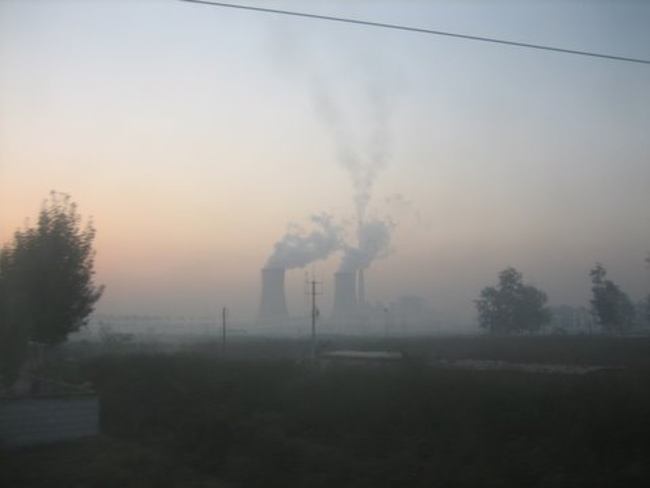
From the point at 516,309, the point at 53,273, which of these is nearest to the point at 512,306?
the point at 516,309

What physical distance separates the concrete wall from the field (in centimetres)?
40

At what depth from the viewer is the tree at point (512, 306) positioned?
113938mm

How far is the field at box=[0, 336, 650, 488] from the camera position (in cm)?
1267

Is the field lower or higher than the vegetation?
lower

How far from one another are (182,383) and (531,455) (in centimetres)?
1521

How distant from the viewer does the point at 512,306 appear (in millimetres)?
114250

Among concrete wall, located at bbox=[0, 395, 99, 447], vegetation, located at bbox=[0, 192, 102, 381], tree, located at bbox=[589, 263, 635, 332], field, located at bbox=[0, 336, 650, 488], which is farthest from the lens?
tree, located at bbox=[589, 263, 635, 332]

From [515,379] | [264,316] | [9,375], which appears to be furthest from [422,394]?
[264,316]

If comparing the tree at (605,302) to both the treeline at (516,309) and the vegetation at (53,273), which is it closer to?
the treeline at (516,309)

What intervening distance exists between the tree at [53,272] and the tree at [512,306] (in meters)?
98.0

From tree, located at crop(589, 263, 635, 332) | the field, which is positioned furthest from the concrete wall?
tree, located at crop(589, 263, 635, 332)

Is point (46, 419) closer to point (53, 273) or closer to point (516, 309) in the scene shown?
point (53, 273)

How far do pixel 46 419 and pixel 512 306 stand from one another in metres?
105

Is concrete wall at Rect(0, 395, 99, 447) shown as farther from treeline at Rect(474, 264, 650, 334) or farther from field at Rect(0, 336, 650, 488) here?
treeline at Rect(474, 264, 650, 334)
